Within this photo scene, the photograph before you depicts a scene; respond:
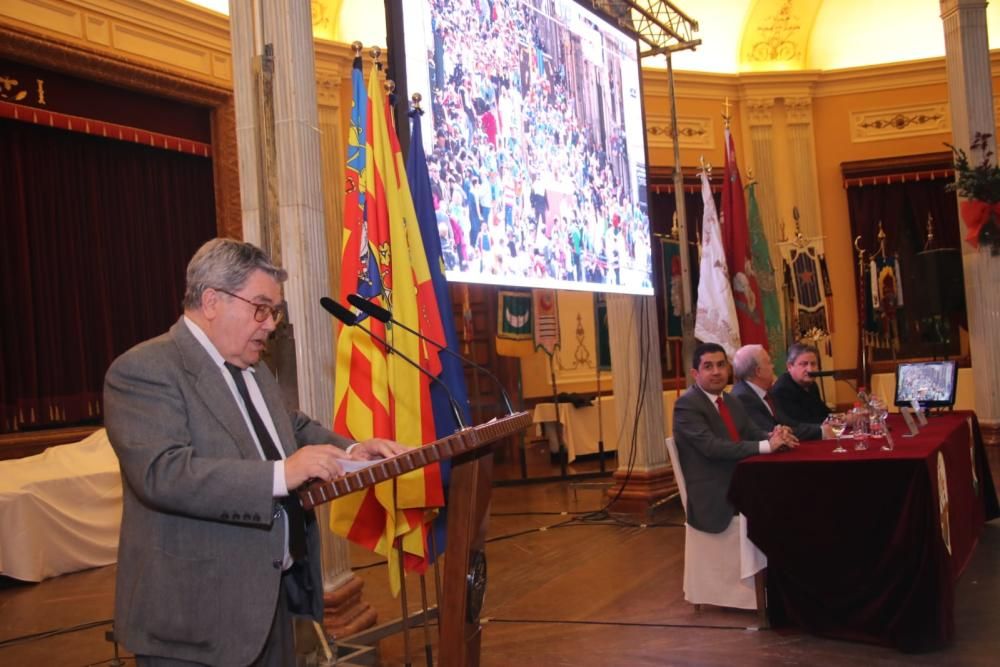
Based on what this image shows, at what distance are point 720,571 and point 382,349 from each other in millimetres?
1944

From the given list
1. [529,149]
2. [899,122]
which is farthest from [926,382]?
[899,122]

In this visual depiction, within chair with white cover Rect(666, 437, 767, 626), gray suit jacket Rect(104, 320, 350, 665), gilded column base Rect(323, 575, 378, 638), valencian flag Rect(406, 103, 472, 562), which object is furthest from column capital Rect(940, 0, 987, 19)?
gray suit jacket Rect(104, 320, 350, 665)

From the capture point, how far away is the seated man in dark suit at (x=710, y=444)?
428 centimetres

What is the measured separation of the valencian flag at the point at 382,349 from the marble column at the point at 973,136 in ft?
20.7

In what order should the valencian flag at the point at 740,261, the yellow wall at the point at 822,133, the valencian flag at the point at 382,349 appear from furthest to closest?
the yellow wall at the point at 822,133 < the valencian flag at the point at 740,261 < the valencian flag at the point at 382,349

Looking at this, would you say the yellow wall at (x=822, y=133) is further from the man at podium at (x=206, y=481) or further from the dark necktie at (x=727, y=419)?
the man at podium at (x=206, y=481)

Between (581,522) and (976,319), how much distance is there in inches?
164

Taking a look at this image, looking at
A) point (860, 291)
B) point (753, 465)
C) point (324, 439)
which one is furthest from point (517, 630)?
point (860, 291)

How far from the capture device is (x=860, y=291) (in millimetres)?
12266

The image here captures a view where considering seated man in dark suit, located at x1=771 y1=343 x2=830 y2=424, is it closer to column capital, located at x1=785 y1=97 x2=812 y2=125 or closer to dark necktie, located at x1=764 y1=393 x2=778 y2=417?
dark necktie, located at x1=764 y1=393 x2=778 y2=417

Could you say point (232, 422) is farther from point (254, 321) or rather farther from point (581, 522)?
point (581, 522)

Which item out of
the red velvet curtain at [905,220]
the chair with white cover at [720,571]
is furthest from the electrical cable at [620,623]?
the red velvet curtain at [905,220]

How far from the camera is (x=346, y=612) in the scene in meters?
4.16

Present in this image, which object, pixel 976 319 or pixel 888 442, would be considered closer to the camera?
pixel 888 442
